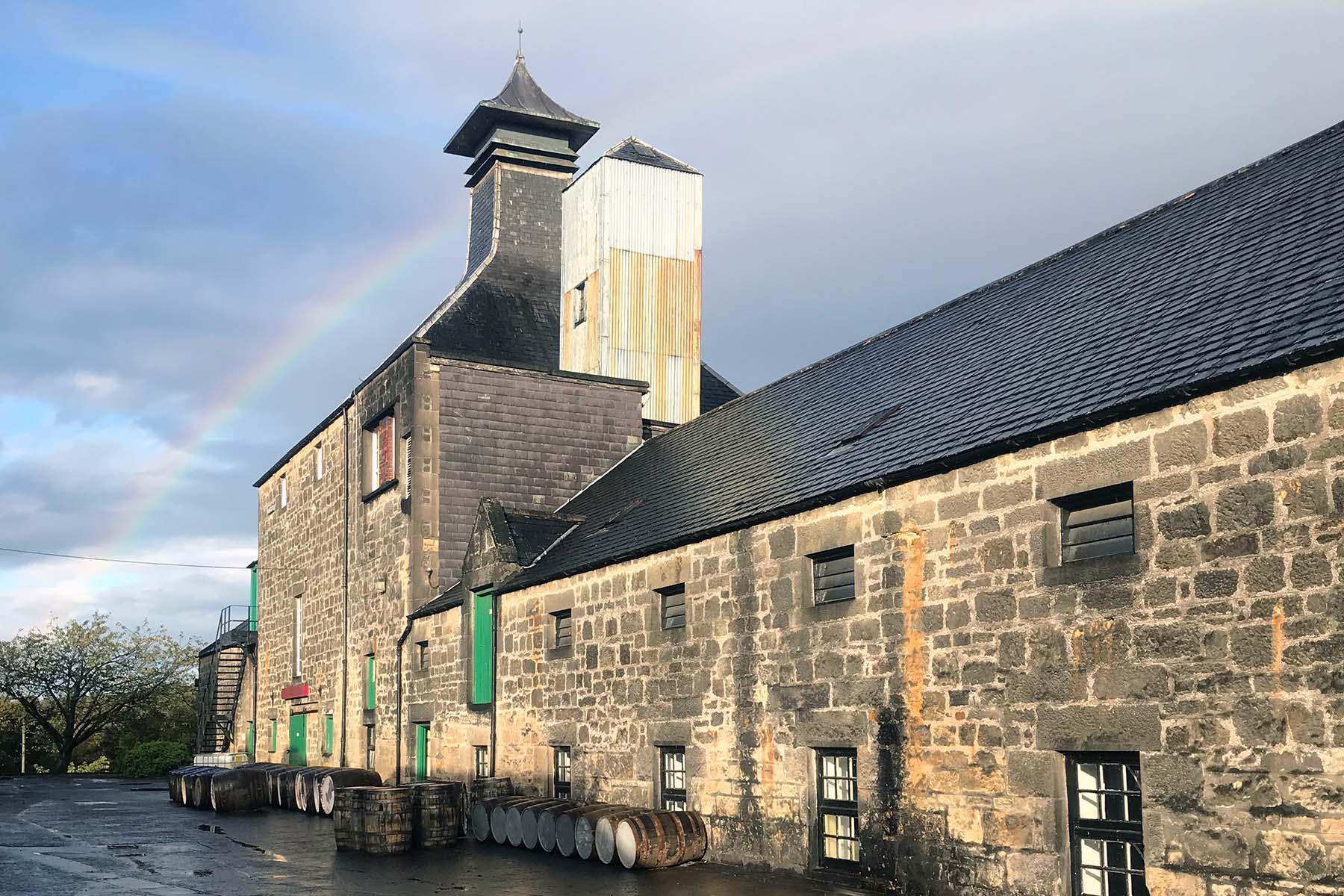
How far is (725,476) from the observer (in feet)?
60.6

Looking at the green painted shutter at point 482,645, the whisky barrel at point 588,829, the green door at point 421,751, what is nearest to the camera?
the whisky barrel at point 588,829

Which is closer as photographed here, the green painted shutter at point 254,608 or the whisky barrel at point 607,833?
the whisky barrel at point 607,833

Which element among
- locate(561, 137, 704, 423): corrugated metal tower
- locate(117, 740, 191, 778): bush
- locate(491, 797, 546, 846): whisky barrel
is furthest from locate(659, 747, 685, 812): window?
locate(117, 740, 191, 778): bush

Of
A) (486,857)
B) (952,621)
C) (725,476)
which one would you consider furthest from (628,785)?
(952,621)

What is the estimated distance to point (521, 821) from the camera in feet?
58.4

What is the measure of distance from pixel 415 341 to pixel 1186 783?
19843 millimetres

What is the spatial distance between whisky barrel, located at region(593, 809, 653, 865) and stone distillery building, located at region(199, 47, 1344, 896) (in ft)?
3.29

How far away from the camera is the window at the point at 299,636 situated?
1373 inches

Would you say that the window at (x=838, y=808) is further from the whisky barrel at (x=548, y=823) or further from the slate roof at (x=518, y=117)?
the slate roof at (x=518, y=117)

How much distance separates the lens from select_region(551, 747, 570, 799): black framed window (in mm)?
19688

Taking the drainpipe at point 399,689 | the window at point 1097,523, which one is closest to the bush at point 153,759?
the drainpipe at point 399,689

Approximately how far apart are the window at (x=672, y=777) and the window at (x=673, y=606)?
163cm

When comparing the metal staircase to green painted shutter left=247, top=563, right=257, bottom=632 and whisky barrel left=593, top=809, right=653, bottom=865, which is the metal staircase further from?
whisky barrel left=593, top=809, right=653, bottom=865

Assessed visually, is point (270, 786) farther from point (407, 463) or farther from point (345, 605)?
point (407, 463)
